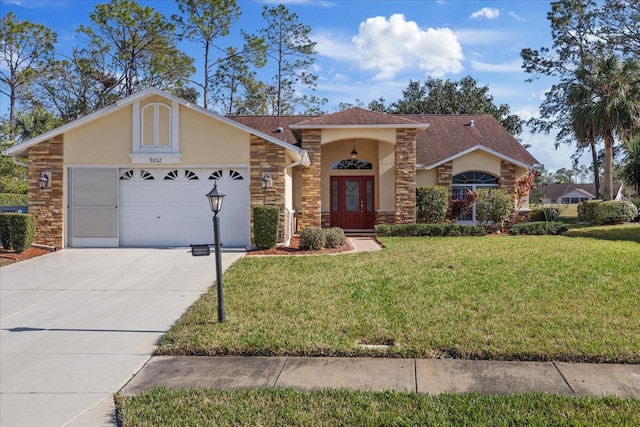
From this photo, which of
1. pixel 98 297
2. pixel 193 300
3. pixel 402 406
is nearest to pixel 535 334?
pixel 402 406

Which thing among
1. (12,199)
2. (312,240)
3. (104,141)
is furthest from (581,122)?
(12,199)

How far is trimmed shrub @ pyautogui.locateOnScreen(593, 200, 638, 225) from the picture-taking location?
2136 cm

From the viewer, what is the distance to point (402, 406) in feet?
13.2

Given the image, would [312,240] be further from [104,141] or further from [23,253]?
[23,253]

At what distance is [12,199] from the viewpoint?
25.2 m

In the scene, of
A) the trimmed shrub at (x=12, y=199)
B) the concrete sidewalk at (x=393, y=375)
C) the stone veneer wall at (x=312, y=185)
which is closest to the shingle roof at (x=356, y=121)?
the stone veneer wall at (x=312, y=185)

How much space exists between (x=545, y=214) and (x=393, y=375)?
60.6 ft

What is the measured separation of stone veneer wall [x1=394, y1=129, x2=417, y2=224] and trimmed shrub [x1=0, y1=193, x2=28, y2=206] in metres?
19.7

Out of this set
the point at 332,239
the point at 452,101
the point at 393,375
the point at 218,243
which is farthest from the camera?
the point at 452,101

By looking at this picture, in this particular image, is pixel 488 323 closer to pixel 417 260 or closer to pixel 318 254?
pixel 417 260

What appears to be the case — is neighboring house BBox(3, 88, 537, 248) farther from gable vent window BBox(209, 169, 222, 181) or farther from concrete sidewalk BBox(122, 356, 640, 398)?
concrete sidewalk BBox(122, 356, 640, 398)

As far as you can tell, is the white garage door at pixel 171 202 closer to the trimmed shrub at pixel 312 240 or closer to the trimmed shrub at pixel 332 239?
the trimmed shrub at pixel 312 240

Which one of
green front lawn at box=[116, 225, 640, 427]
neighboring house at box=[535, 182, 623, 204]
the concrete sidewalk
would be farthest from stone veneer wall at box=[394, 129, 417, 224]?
neighboring house at box=[535, 182, 623, 204]

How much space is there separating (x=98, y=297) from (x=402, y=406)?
6084 millimetres
